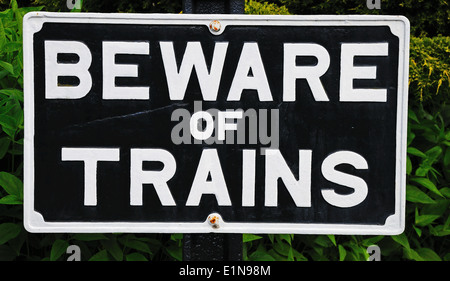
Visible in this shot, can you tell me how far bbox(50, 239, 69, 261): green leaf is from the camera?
78.8 inches

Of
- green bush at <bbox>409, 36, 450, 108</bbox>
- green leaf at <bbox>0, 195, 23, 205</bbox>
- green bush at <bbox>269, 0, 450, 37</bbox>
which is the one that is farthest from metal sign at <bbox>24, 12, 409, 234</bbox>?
green bush at <bbox>269, 0, 450, 37</bbox>

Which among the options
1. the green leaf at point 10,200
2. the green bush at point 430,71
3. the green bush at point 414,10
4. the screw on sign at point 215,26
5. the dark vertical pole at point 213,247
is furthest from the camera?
the green bush at point 414,10

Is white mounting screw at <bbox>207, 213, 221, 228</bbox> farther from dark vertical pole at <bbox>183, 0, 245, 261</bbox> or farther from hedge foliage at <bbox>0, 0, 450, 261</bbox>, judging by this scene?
hedge foliage at <bbox>0, 0, 450, 261</bbox>

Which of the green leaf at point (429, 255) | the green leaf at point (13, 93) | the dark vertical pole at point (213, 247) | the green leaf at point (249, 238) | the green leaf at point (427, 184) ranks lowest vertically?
the green leaf at point (429, 255)

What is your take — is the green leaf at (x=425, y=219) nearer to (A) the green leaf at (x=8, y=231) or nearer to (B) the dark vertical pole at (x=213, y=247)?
(B) the dark vertical pole at (x=213, y=247)

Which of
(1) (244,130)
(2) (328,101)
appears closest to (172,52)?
(1) (244,130)

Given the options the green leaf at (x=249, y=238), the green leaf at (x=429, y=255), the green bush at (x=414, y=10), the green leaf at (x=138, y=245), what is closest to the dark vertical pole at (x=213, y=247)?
the green leaf at (x=249, y=238)

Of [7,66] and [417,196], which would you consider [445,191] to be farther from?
[7,66]

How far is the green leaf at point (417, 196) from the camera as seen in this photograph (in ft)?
7.27

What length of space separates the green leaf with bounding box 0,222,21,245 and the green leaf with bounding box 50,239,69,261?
0.15 metres

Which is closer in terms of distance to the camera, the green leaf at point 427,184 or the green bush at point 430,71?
the green leaf at point 427,184

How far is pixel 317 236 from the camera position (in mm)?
2207

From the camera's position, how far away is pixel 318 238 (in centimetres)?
221

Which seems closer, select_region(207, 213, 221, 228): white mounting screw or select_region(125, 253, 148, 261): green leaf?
select_region(207, 213, 221, 228): white mounting screw
